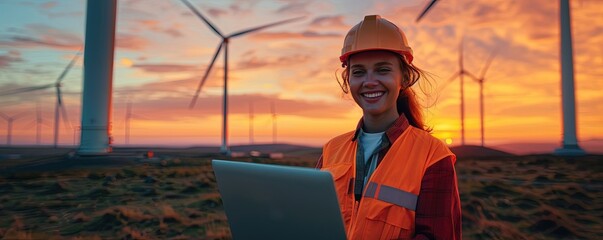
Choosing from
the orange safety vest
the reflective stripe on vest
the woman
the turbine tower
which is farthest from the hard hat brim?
the turbine tower

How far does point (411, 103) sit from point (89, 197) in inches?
543

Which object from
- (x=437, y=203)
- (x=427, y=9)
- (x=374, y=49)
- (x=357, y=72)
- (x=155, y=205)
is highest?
(x=427, y=9)

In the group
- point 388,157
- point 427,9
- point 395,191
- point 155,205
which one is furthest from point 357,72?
point 427,9

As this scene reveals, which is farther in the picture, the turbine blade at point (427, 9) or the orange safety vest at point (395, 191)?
the turbine blade at point (427, 9)

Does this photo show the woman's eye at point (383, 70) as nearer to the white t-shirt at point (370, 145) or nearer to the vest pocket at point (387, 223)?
the white t-shirt at point (370, 145)

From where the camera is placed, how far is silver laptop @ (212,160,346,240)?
174cm

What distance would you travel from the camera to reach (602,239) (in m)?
10.4

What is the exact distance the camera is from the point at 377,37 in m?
2.54

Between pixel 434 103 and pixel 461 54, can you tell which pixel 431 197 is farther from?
pixel 461 54

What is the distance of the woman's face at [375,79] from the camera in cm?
262

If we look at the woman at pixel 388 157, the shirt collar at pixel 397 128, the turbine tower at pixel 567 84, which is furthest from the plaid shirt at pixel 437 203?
the turbine tower at pixel 567 84

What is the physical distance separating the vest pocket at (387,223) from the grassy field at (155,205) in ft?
25.1

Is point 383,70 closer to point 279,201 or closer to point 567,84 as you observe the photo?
point 279,201

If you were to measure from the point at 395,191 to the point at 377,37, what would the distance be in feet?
2.65
